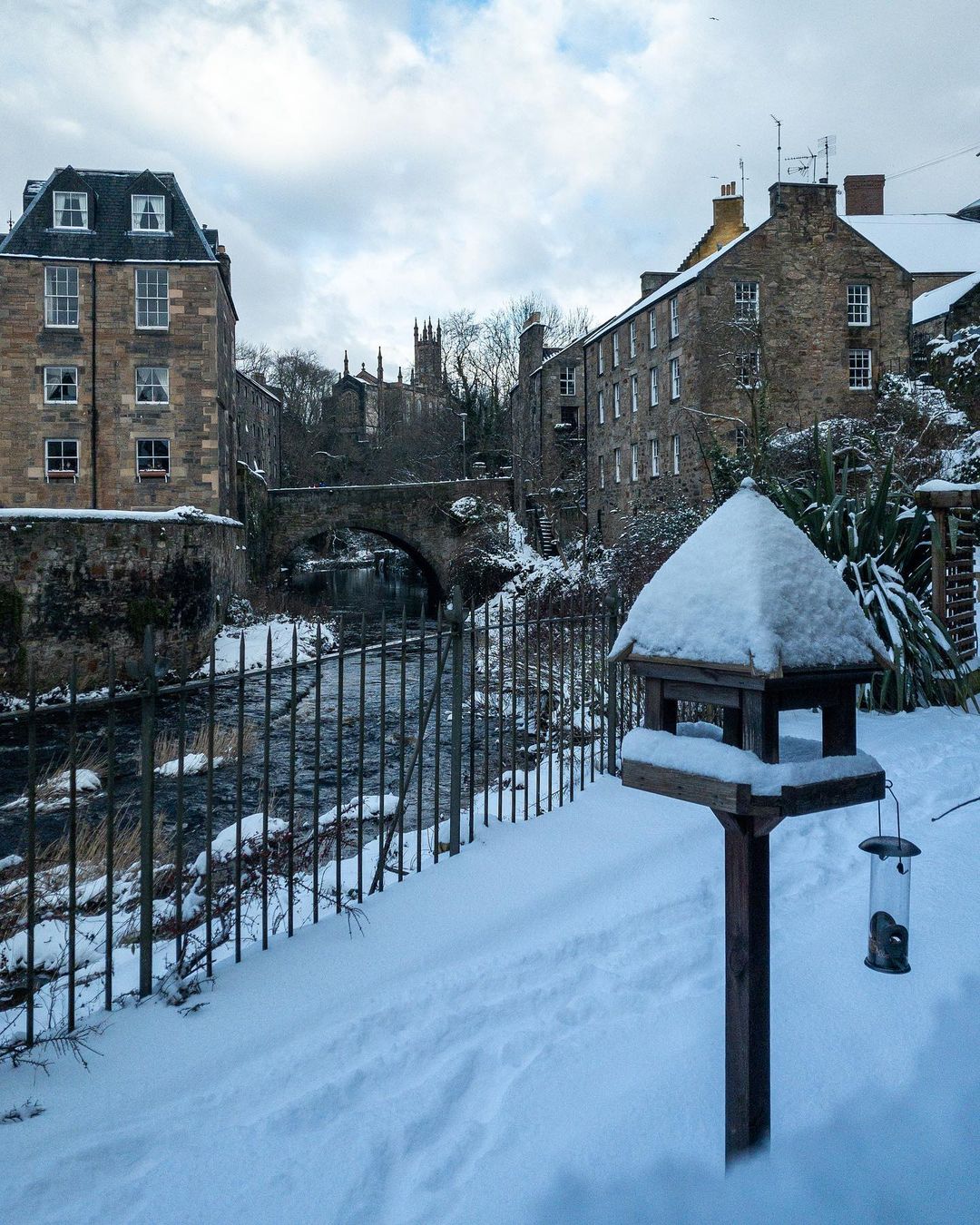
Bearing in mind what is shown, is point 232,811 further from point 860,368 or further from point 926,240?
point 926,240

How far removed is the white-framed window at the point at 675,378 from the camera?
29.6m

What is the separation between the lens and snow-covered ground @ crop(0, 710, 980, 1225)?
2.84m

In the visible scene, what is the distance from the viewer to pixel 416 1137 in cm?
304

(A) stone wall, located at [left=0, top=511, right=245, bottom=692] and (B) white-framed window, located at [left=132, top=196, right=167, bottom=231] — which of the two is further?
(B) white-framed window, located at [left=132, top=196, right=167, bottom=231]

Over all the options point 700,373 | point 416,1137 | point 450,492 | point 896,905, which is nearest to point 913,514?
point 896,905

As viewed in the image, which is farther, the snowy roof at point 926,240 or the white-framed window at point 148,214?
the snowy roof at point 926,240

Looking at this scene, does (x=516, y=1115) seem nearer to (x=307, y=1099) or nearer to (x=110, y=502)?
(x=307, y=1099)

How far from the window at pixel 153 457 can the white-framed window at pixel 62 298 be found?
4.01 m

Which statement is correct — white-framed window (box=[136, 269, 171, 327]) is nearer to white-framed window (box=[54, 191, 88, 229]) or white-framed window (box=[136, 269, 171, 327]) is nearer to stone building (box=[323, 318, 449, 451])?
white-framed window (box=[54, 191, 88, 229])

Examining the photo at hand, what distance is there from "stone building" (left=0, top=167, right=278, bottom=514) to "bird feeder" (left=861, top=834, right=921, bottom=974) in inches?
1017

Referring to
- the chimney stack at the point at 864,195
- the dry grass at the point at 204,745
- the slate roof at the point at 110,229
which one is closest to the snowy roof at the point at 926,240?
the chimney stack at the point at 864,195

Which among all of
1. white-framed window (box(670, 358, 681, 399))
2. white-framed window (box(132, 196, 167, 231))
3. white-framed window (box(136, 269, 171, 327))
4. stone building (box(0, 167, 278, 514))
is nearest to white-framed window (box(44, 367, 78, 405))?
stone building (box(0, 167, 278, 514))

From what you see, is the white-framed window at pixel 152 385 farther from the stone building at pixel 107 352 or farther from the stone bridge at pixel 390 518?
the stone bridge at pixel 390 518

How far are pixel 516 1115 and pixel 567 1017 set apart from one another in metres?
0.62
